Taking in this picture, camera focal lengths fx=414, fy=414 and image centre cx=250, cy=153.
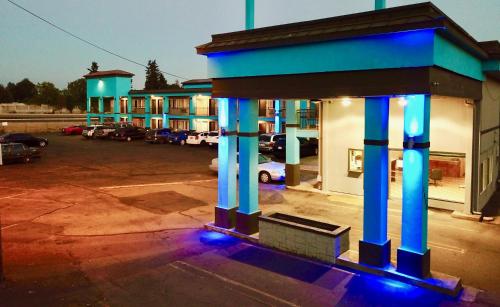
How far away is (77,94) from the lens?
90938 mm

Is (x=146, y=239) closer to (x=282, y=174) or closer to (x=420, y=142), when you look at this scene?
(x=420, y=142)

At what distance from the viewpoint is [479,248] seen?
11.6 metres

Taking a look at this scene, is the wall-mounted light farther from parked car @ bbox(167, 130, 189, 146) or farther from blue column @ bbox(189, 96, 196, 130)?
blue column @ bbox(189, 96, 196, 130)

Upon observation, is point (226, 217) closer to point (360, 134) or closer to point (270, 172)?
point (360, 134)

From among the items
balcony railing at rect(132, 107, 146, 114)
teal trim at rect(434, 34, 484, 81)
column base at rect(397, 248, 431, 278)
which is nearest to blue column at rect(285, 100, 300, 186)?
teal trim at rect(434, 34, 484, 81)

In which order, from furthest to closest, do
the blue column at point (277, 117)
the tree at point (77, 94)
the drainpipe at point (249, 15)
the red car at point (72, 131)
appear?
1. the tree at point (77, 94)
2. the red car at point (72, 131)
3. the blue column at point (277, 117)
4. the drainpipe at point (249, 15)

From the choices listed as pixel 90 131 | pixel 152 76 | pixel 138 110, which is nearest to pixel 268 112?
pixel 90 131

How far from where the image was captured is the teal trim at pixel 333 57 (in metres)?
8.70

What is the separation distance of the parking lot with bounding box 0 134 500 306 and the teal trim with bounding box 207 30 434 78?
4888mm

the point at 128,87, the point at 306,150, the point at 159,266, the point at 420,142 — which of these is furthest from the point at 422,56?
the point at 128,87

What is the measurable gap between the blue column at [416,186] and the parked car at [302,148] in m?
22.8

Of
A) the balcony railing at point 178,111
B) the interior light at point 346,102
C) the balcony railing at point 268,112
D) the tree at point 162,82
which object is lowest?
the interior light at point 346,102

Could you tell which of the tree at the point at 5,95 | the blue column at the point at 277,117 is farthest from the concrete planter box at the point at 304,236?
the tree at the point at 5,95

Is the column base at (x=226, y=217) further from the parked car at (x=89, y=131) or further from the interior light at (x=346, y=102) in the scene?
the parked car at (x=89, y=131)
